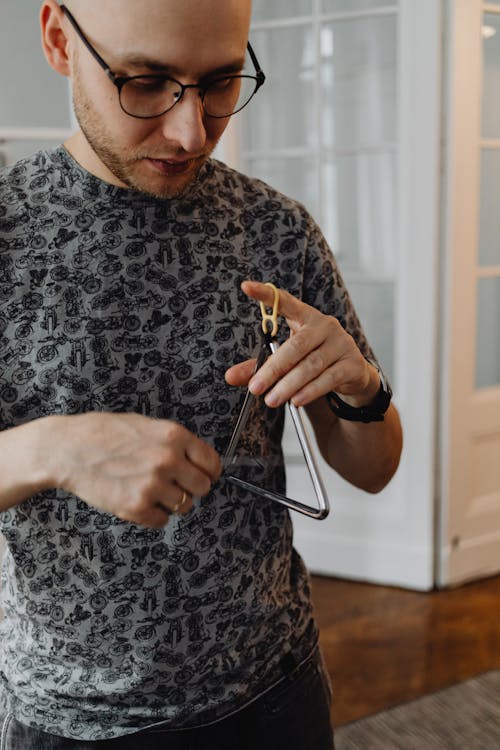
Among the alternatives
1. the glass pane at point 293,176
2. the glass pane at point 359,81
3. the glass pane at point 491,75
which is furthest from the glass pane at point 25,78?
the glass pane at point 491,75

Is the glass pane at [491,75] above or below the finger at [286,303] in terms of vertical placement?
A: above

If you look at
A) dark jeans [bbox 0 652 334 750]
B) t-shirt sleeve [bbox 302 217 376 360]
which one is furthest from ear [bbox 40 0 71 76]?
dark jeans [bbox 0 652 334 750]

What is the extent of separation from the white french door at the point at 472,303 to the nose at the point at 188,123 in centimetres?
205

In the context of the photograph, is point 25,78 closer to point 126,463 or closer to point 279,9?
point 279,9

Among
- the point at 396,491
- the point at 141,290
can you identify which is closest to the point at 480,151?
the point at 396,491

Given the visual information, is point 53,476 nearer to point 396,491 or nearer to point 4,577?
point 4,577

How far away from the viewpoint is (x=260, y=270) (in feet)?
3.48

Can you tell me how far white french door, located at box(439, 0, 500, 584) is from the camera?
9.02 feet

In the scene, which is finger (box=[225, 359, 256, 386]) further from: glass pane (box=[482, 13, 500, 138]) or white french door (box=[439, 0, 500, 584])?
glass pane (box=[482, 13, 500, 138])

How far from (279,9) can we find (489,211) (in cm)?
105

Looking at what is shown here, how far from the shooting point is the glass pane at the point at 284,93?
9.56 ft

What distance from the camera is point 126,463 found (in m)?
0.78

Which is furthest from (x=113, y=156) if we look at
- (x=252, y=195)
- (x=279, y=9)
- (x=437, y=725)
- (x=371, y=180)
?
(x=279, y=9)

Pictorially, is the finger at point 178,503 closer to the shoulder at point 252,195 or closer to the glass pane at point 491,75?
the shoulder at point 252,195
